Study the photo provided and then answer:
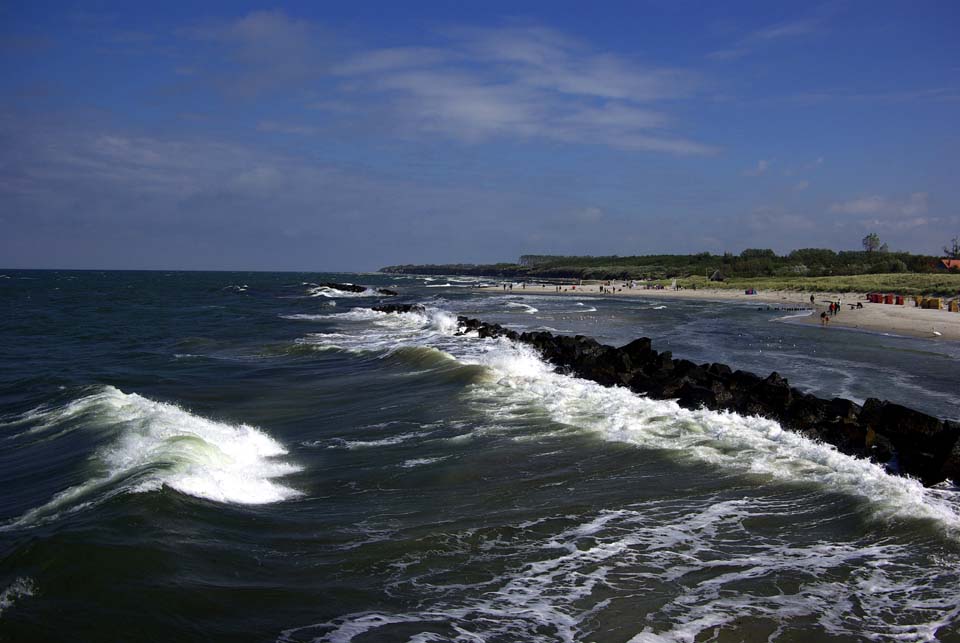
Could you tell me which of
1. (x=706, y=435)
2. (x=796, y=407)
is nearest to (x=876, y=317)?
(x=796, y=407)

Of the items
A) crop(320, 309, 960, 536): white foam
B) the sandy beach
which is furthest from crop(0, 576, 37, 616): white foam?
the sandy beach

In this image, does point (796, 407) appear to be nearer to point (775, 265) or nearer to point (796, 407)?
point (796, 407)

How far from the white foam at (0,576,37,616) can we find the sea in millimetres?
20

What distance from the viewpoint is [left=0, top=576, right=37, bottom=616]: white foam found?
5.60 meters

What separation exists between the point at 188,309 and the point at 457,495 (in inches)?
1791

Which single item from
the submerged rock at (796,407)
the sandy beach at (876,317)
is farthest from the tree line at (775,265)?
the submerged rock at (796,407)

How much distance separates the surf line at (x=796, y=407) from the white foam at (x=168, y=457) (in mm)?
8223

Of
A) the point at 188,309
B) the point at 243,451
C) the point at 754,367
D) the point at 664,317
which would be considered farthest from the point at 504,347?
the point at 188,309

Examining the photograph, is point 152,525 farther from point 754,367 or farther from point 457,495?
point 754,367

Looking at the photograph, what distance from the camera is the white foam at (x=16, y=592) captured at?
18.4 feet

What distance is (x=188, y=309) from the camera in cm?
4875

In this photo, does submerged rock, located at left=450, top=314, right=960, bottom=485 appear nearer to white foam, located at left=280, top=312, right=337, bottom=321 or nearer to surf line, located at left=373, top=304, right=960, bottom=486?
surf line, located at left=373, top=304, right=960, bottom=486

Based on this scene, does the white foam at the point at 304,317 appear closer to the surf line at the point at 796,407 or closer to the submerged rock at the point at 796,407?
the surf line at the point at 796,407

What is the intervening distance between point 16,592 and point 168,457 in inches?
144
